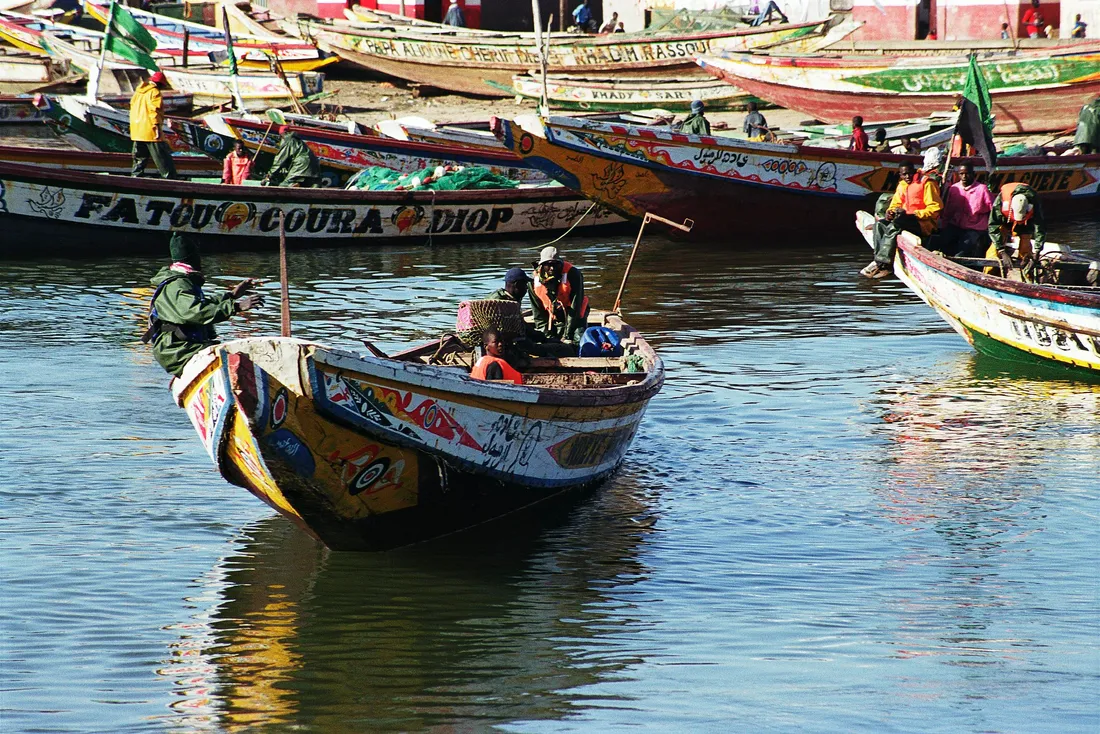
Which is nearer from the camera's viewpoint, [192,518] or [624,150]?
[192,518]

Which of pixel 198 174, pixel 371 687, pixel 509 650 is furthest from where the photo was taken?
pixel 198 174

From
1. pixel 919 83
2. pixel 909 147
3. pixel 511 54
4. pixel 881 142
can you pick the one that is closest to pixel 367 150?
pixel 881 142

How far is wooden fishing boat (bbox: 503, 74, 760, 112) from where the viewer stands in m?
29.5

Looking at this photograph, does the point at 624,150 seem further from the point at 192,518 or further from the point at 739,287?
the point at 192,518

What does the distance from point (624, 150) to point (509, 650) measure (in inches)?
502

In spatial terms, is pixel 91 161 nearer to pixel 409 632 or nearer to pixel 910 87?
pixel 910 87

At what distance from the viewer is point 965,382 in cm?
1306

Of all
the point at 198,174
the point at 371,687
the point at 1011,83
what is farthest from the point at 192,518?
the point at 1011,83

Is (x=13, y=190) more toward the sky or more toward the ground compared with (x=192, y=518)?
more toward the sky

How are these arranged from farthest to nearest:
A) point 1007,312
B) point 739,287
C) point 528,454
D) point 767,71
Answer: point 767,71 < point 739,287 < point 1007,312 < point 528,454

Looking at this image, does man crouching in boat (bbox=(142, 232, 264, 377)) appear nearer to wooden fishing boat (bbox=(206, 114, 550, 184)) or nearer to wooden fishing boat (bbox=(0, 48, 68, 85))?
wooden fishing boat (bbox=(206, 114, 550, 184))

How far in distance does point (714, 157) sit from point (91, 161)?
31.6ft

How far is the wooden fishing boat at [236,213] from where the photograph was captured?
18.5 meters

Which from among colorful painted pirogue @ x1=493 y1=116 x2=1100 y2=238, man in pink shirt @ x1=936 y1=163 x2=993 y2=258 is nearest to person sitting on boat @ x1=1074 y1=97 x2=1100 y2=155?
colorful painted pirogue @ x1=493 y1=116 x2=1100 y2=238
